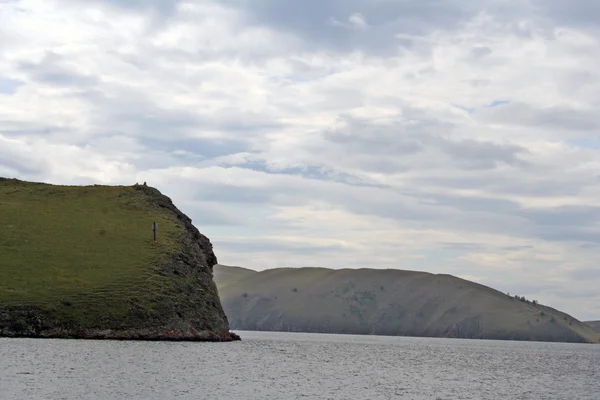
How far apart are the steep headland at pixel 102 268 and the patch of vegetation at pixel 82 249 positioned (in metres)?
0.18

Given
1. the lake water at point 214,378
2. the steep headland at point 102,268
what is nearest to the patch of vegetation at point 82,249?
the steep headland at point 102,268

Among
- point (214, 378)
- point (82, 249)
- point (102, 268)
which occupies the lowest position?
point (214, 378)

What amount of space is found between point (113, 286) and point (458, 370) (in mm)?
59938

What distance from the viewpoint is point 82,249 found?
156625 millimetres

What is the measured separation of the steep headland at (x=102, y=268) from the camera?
129750mm

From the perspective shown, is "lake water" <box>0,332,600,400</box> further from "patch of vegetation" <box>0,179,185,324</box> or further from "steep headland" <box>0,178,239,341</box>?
"patch of vegetation" <box>0,179,185,324</box>

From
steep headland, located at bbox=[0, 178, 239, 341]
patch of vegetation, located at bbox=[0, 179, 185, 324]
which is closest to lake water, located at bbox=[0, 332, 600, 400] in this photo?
steep headland, located at bbox=[0, 178, 239, 341]

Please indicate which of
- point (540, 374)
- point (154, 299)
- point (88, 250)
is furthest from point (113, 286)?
point (540, 374)

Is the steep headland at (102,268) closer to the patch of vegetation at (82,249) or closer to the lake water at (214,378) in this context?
the patch of vegetation at (82,249)

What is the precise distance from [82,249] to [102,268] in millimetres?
10020

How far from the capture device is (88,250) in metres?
157

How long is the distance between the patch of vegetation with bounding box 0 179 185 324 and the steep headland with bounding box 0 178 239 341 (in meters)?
0.18

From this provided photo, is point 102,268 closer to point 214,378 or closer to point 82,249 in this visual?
point 82,249

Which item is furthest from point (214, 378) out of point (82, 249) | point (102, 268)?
point (82, 249)
